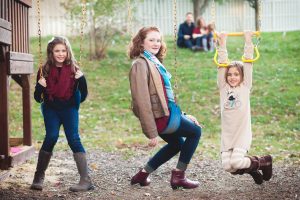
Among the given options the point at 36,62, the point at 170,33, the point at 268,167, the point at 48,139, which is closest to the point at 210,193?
the point at 268,167

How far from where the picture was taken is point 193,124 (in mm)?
5516

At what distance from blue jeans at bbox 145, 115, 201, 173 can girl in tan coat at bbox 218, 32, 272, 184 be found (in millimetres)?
291

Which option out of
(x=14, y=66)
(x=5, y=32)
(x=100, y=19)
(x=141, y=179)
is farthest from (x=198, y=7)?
(x=141, y=179)

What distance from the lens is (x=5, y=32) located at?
6605 mm

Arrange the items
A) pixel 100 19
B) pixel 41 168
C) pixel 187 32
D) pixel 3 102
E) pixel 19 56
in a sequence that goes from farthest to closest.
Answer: pixel 187 32 → pixel 100 19 → pixel 19 56 → pixel 3 102 → pixel 41 168

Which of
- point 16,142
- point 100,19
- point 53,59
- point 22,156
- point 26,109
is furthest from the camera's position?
point 100,19

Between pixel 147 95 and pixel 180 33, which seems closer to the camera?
pixel 147 95

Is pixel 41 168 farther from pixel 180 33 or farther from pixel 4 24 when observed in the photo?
pixel 180 33

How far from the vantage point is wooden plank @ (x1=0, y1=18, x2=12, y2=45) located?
6.42 meters

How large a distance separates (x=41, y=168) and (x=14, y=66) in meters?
Answer: 1.72

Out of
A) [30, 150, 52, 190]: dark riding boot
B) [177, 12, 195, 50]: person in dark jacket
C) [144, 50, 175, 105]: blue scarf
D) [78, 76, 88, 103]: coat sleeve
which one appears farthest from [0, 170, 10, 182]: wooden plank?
[177, 12, 195, 50]: person in dark jacket

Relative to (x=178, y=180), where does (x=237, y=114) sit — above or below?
above

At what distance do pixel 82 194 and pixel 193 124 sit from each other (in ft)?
4.29

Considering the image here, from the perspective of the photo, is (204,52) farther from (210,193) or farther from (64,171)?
(210,193)
